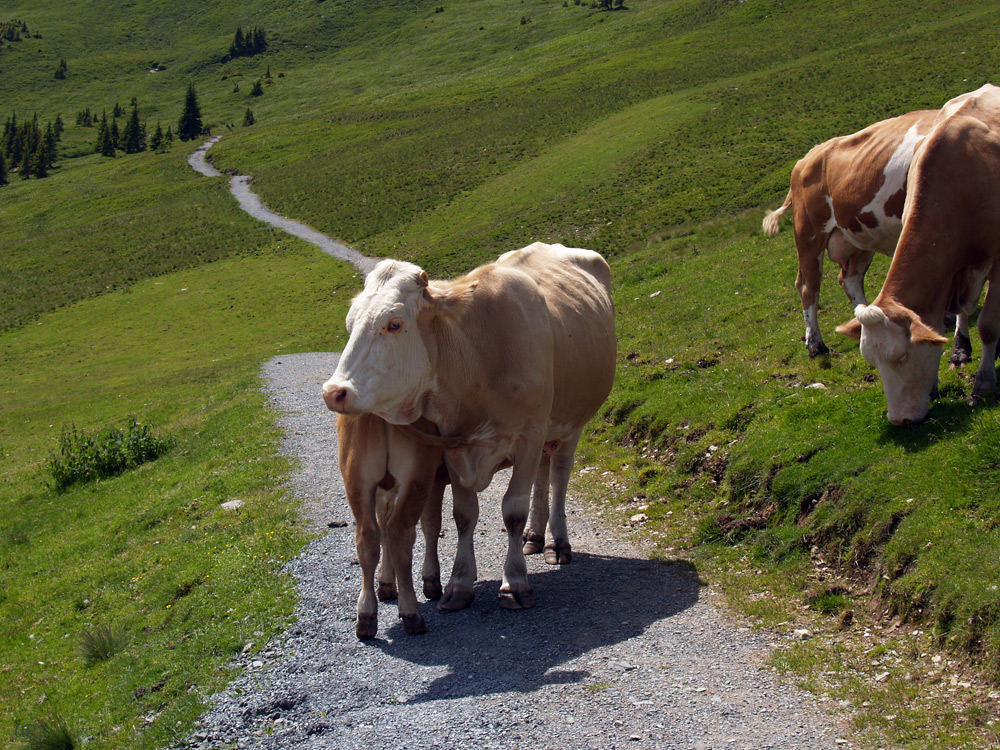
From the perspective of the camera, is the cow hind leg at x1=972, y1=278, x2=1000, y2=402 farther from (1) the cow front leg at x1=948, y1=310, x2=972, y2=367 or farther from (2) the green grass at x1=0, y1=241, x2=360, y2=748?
(2) the green grass at x1=0, y1=241, x2=360, y2=748

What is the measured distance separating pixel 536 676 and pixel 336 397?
108 inches

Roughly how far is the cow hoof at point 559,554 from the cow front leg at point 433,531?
56.7 inches

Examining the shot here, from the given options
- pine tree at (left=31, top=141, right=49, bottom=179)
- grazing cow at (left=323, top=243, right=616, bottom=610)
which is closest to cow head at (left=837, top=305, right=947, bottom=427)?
grazing cow at (left=323, top=243, right=616, bottom=610)

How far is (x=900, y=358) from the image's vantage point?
9.16 meters

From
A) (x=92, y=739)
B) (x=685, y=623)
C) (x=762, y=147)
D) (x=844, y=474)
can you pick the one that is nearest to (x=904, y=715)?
(x=685, y=623)

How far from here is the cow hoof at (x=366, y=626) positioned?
837 cm

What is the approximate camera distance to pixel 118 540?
15.5 m

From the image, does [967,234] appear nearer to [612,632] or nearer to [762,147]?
[612,632]

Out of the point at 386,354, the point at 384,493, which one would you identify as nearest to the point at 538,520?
the point at 384,493

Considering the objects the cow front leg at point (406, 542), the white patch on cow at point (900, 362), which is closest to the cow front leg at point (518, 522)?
the cow front leg at point (406, 542)

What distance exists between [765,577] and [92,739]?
6.39m

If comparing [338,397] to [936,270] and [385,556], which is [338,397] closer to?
[385,556]

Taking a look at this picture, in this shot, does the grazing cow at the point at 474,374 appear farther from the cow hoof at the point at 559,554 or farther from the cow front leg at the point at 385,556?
the cow front leg at the point at 385,556

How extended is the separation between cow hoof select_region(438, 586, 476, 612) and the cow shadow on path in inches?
2.2
